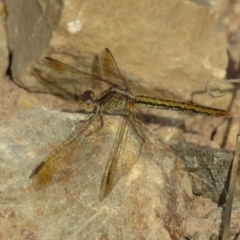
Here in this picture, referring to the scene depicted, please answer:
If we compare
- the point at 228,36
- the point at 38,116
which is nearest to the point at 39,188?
the point at 38,116

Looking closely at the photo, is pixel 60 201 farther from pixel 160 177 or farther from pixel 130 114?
pixel 130 114

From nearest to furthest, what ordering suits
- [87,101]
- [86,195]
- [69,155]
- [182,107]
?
1. [86,195]
2. [69,155]
3. [87,101]
4. [182,107]

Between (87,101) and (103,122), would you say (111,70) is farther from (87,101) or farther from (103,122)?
(103,122)

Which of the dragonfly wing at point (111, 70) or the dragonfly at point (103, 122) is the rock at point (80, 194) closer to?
the dragonfly at point (103, 122)

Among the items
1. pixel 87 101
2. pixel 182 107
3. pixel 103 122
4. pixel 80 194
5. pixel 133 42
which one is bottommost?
pixel 80 194

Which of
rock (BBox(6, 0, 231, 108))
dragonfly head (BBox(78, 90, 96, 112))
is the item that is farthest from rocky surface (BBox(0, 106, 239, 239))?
rock (BBox(6, 0, 231, 108))

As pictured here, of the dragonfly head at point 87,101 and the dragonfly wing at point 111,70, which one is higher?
the dragonfly wing at point 111,70

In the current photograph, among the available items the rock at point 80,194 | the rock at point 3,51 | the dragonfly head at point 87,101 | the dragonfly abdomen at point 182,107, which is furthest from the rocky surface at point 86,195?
the rock at point 3,51

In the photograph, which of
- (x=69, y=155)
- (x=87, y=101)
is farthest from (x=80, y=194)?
(x=87, y=101)
